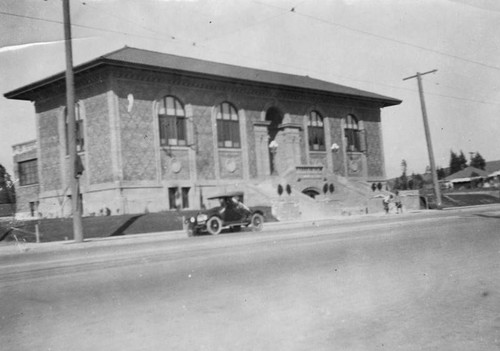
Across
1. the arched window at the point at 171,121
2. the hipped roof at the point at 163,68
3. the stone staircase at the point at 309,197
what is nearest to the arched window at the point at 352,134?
the hipped roof at the point at 163,68

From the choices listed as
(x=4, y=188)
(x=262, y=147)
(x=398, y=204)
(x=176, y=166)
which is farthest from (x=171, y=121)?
(x=398, y=204)

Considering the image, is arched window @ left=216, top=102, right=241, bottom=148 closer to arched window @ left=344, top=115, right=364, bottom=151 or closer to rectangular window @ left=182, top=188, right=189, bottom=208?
rectangular window @ left=182, top=188, right=189, bottom=208

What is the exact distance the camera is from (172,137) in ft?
114

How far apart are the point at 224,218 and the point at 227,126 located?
717 inches

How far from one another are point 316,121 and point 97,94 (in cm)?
2033

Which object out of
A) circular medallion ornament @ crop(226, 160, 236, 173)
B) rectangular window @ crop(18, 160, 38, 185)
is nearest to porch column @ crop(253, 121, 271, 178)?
circular medallion ornament @ crop(226, 160, 236, 173)

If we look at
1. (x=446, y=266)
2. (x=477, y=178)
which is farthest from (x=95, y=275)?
(x=477, y=178)

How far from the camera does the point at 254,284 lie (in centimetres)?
734

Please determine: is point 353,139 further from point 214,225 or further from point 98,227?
point 214,225

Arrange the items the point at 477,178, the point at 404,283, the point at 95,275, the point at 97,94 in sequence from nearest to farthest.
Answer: the point at 404,283 < the point at 95,275 < the point at 97,94 < the point at 477,178

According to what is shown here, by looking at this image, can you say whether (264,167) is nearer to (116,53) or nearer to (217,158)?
(217,158)

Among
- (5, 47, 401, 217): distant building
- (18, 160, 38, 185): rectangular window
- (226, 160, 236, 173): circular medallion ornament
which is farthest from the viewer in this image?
(18, 160, 38, 185): rectangular window

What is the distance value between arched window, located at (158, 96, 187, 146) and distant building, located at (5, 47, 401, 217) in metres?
0.07

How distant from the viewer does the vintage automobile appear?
67.3 feet
